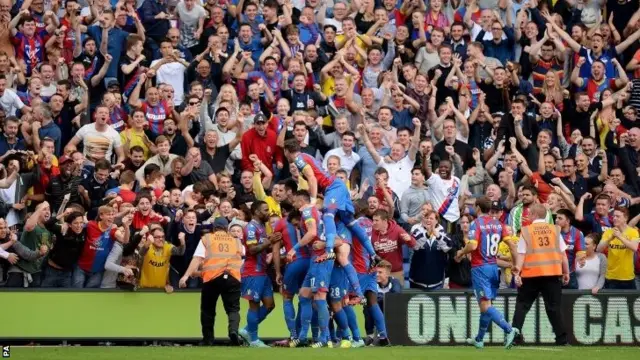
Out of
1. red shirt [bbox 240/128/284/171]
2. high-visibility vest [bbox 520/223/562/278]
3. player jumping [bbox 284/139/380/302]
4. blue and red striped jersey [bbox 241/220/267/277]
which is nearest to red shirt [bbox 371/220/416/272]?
player jumping [bbox 284/139/380/302]

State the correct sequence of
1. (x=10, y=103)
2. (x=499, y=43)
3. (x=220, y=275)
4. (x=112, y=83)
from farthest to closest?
(x=499, y=43)
(x=112, y=83)
(x=10, y=103)
(x=220, y=275)

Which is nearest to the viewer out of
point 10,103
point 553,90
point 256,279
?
point 256,279

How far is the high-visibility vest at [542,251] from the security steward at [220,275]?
423cm

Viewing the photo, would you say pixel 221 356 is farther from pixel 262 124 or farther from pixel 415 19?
pixel 415 19

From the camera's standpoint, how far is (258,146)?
26703 millimetres

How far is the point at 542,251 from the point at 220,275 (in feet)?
15.3

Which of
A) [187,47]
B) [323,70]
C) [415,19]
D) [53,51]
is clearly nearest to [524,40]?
[415,19]

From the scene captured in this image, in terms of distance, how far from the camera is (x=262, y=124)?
26.7 meters

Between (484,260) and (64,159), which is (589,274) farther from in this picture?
(64,159)

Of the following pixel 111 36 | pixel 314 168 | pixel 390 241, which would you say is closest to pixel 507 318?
pixel 390 241

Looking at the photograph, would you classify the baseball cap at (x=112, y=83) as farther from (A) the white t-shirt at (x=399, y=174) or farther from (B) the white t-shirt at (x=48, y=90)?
(A) the white t-shirt at (x=399, y=174)

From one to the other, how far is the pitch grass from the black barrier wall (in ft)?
6.36

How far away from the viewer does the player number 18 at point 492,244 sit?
73.8ft

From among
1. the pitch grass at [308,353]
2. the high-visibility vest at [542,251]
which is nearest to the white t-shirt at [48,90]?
the pitch grass at [308,353]
